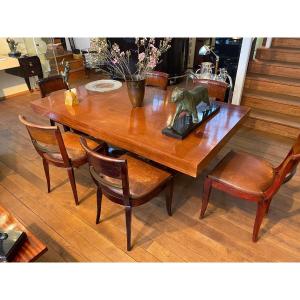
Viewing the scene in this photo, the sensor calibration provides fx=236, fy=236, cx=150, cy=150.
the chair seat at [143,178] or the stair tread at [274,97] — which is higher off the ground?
the chair seat at [143,178]

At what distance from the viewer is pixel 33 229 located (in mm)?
1859

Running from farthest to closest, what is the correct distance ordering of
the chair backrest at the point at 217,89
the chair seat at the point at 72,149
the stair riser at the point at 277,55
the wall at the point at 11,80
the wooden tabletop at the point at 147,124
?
the wall at the point at 11,80
the stair riser at the point at 277,55
the chair backrest at the point at 217,89
the chair seat at the point at 72,149
the wooden tabletop at the point at 147,124

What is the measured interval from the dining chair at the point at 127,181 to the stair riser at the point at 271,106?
2.25 metres

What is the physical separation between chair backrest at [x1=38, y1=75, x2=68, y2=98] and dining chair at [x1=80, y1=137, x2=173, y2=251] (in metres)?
1.34

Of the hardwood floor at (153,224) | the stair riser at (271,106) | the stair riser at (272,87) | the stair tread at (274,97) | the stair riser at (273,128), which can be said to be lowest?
→ the hardwood floor at (153,224)

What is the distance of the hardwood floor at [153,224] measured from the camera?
65.4 inches

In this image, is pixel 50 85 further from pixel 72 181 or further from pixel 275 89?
pixel 275 89

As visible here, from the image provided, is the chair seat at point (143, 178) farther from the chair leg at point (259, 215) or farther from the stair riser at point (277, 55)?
the stair riser at point (277, 55)

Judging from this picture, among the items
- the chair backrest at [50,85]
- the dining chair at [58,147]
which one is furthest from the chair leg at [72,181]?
the chair backrest at [50,85]

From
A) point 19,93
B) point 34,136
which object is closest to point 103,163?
point 34,136

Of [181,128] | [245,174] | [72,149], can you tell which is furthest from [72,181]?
[245,174]

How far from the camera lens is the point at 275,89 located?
3.34 meters
